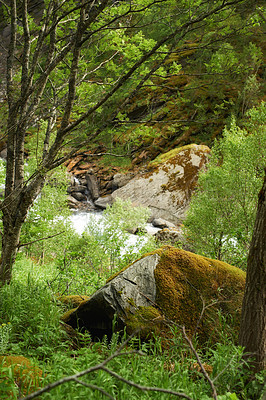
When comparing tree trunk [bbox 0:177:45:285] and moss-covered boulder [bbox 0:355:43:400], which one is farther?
tree trunk [bbox 0:177:45:285]

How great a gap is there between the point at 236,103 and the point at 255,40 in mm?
10842

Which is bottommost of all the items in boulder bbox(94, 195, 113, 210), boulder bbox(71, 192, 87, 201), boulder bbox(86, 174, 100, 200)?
boulder bbox(94, 195, 113, 210)

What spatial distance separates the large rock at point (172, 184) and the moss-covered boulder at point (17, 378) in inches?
657

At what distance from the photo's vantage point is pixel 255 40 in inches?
1196

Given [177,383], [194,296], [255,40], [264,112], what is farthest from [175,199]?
[255,40]

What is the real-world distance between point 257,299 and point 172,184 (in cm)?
1716

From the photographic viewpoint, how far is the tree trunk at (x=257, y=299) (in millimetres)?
2369

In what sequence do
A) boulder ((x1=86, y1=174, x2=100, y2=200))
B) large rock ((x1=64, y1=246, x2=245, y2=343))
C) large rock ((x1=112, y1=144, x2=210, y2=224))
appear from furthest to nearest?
1. boulder ((x1=86, y1=174, x2=100, y2=200))
2. large rock ((x1=112, y1=144, x2=210, y2=224))
3. large rock ((x1=64, y1=246, x2=245, y2=343))

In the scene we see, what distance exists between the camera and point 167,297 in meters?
3.40

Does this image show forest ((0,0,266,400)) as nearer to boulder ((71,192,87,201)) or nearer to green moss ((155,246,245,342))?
green moss ((155,246,245,342))

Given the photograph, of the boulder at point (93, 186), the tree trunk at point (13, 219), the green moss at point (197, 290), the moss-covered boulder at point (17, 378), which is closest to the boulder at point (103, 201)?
the boulder at point (93, 186)

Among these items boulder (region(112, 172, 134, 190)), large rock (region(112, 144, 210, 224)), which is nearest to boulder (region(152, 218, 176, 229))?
large rock (region(112, 144, 210, 224))

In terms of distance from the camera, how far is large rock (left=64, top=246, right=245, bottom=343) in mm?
3213

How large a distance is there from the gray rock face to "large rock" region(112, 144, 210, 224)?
15082 millimetres
